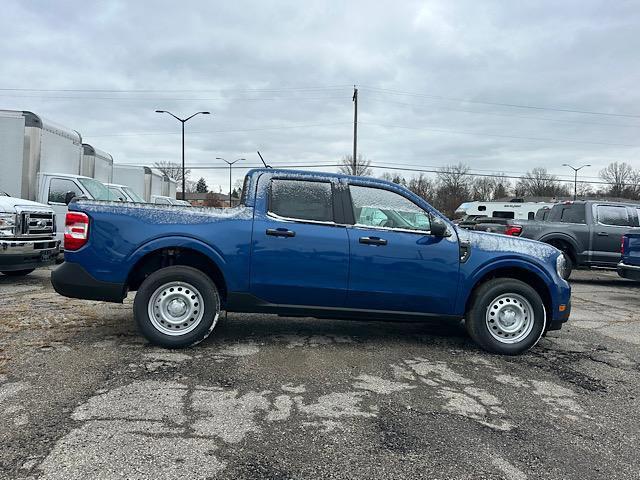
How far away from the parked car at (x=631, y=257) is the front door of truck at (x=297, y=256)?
7.81 m

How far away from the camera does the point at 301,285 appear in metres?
4.89

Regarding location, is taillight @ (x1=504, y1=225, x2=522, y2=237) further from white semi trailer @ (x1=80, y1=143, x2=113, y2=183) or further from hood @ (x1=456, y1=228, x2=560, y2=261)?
white semi trailer @ (x1=80, y1=143, x2=113, y2=183)

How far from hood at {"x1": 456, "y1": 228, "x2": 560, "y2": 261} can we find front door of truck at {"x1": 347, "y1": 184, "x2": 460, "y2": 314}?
0.66 feet

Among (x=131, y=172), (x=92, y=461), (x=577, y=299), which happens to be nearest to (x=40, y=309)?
(x=92, y=461)

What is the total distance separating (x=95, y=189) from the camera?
1281 centimetres

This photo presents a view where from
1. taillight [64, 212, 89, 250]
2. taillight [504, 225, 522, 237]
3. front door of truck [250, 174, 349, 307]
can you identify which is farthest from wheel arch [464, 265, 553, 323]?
taillight [504, 225, 522, 237]

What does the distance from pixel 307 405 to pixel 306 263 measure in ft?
5.16

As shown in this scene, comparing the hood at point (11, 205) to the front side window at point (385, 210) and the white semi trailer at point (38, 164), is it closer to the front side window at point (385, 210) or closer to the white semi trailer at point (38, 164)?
the white semi trailer at point (38, 164)

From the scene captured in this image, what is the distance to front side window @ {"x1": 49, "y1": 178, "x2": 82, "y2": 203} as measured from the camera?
11961 mm

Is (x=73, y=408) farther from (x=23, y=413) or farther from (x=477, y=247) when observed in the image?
(x=477, y=247)

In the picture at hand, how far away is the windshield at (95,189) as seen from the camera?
12445 mm

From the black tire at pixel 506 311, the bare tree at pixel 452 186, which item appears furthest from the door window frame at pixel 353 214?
the bare tree at pixel 452 186

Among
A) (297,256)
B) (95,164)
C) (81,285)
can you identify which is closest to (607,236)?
(297,256)

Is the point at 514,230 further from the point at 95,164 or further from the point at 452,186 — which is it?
the point at 452,186
